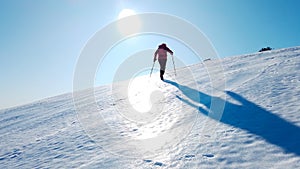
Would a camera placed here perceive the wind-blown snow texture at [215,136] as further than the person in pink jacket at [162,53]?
No

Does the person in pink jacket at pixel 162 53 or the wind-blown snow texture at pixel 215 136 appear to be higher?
the person in pink jacket at pixel 162 53

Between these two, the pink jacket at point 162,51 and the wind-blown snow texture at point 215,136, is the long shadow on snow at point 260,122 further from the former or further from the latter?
the pink jacket at point 162,51

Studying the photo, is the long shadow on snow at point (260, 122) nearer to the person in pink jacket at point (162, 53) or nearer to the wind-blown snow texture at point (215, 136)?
the wind-blown snow texture at point (215, 136)

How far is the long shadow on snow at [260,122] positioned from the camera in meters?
4.58

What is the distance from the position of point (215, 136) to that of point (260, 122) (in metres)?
1.04

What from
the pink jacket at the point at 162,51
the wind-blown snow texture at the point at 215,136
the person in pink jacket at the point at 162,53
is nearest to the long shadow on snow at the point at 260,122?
the wind-blown snow texture at the point at 215,136

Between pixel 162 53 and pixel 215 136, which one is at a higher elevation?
pixel 162 53

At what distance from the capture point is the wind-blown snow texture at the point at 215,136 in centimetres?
452

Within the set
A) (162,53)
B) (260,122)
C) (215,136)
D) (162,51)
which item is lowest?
(215,136)

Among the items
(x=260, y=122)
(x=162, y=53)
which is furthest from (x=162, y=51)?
(x=260, y=122)

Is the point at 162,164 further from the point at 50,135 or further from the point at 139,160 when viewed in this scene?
the point at 50,135

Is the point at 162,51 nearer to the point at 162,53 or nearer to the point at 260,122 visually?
the point at 162,53

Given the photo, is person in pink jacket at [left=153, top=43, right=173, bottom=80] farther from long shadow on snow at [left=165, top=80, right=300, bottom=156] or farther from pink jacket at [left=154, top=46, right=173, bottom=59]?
long shadow on snow at [left=165, top=80, right=300, bottom=156]

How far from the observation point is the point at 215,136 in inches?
215
